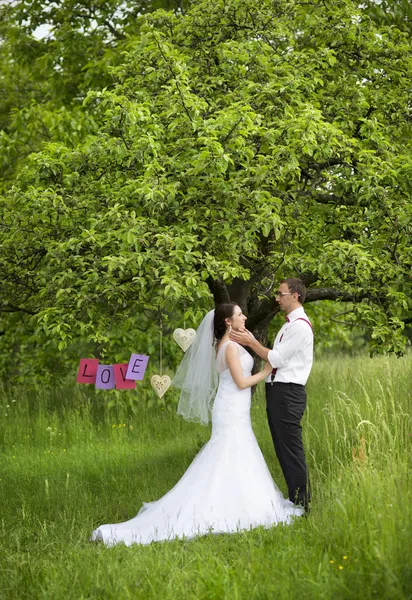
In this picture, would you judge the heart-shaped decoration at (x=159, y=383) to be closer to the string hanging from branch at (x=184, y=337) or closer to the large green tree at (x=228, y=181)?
the string hanging from branch at (x=184, y=337)

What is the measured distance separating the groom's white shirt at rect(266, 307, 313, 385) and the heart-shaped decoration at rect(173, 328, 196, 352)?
125cm

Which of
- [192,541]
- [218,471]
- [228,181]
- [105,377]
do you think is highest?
[228,181]

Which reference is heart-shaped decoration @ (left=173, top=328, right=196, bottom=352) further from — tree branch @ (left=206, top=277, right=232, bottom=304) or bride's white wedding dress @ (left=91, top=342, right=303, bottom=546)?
tree branch @ (left=206, top=277, right=232, bottom=304)

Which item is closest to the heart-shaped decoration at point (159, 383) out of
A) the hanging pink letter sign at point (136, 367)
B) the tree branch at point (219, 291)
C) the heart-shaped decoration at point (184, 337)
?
the hanging pink letter sign at point (136, 367)

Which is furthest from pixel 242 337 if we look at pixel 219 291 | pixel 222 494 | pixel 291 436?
pixel 219 291

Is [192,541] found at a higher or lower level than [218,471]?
lower

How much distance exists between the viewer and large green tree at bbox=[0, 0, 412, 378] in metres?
7.15

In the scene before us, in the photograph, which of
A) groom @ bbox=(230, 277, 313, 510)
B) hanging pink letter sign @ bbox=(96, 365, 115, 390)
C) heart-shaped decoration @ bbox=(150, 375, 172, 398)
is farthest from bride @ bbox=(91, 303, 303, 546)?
hanging pink letter sign @ bbox=(96, 365, 115, 390)

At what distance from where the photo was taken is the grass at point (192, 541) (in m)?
4.55

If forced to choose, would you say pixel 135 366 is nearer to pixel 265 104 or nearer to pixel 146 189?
pixel 146 189

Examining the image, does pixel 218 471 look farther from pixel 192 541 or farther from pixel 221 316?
pixel 221 316

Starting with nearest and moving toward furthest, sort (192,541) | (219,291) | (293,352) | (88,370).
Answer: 1. (192,541)
2. (293,352)
3. (88,370)
4. (219,291)

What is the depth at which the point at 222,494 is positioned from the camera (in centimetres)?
662

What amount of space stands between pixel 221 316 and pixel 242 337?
0.92 feet
